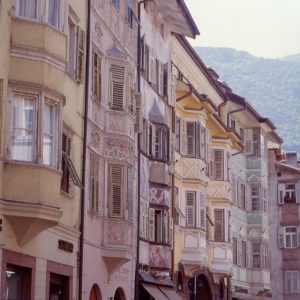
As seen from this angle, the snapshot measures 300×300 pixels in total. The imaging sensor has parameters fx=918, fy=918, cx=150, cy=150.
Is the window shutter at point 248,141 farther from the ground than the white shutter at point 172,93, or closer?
farther from the ground

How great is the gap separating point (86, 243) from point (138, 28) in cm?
1024

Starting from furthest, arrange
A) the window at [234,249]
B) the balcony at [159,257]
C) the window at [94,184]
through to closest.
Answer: the window at [234,249], the balcony at [159,257], the window at [94,184]

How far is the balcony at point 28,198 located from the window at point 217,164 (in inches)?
989

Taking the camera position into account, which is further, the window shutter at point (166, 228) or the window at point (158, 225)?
the window shutter at point (166, 228)

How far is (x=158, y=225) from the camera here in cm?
3484

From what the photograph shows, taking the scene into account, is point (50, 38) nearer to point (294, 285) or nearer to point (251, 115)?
point (251, 115)

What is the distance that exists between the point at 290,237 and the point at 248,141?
33.0ft

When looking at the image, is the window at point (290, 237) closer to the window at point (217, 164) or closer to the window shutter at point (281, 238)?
the window shutter at point (281, 238)

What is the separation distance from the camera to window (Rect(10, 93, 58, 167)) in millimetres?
20906

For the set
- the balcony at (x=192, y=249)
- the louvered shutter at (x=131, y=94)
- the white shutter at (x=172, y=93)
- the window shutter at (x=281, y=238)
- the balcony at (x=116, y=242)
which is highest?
the white shutter at (x=172, y=93)

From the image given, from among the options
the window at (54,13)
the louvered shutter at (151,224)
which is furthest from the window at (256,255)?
the window at (54,13)

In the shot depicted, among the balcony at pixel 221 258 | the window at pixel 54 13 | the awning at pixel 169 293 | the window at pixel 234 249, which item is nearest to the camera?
the window at pixel 54 13

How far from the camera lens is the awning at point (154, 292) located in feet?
106

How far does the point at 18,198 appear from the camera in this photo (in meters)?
20.4
